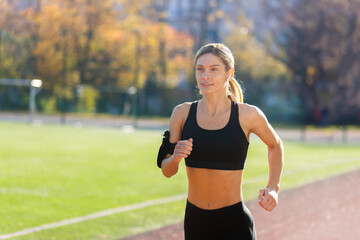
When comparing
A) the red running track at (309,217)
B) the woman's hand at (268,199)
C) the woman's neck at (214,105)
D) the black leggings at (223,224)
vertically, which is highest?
the woman's neck at (214,105)

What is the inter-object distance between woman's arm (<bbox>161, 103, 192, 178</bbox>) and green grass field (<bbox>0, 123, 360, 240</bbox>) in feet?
11.6

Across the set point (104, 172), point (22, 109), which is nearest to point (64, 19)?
point (22, 109)

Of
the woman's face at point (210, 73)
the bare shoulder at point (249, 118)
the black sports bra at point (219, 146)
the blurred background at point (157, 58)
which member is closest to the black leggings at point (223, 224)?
the black sports bra at point (219, 146)

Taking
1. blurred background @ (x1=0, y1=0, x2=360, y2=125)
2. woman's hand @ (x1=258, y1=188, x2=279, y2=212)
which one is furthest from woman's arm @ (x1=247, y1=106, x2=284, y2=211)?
blurred background @ (x1=0, y1=0, x2=360, y2=125)

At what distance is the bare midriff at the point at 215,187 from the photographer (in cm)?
368

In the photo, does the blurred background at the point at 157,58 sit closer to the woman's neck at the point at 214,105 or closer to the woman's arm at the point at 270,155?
the woman's arm at the point at 270,155

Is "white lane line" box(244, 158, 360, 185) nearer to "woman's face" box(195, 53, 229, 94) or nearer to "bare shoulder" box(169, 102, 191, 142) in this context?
"bare shoulder" box(169, 102, 191, 142)

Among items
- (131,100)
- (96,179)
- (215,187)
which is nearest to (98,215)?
(96,179)

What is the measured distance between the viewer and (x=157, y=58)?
53.2m

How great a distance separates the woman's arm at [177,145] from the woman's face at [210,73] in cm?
23

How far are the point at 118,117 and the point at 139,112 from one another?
2933 mm

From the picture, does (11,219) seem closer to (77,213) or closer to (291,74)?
(77,213)

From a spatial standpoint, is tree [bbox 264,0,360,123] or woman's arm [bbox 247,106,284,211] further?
tree [bbox 264,0,360,123]

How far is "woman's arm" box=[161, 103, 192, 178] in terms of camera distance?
351cm
